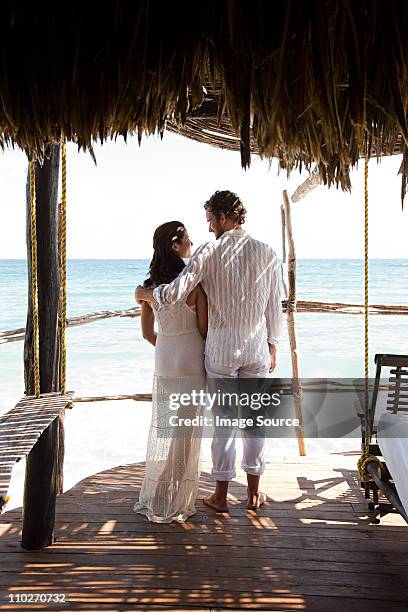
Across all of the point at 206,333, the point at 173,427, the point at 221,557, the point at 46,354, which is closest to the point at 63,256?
the point at 46,354

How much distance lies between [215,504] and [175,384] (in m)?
0.64

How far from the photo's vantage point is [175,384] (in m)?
3.04

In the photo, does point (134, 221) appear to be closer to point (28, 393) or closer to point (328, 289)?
point (328, 289)

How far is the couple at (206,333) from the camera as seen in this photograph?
9.77 ft

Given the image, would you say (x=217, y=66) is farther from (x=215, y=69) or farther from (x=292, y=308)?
(x=292, y=308)

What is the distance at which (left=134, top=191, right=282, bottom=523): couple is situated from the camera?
2979 mm

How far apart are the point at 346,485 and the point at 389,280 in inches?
777

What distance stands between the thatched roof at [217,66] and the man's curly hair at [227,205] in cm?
132

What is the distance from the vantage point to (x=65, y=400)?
2.57 meters

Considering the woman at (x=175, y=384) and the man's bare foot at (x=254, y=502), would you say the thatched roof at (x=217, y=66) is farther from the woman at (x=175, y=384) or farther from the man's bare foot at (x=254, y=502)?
the man's bare foot at (x=254, y=502)

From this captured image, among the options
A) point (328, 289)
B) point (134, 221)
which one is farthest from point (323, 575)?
point (134, 221)

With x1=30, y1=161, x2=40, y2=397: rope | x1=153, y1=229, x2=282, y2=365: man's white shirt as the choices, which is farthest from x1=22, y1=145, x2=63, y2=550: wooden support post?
x1=153, y1=229, x2=282, y2=365: man's white shirt

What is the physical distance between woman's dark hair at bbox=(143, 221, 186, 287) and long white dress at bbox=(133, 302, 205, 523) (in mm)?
151

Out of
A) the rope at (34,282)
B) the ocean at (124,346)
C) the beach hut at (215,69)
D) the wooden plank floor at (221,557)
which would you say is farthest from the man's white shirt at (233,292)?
the ocean at (124,346)
